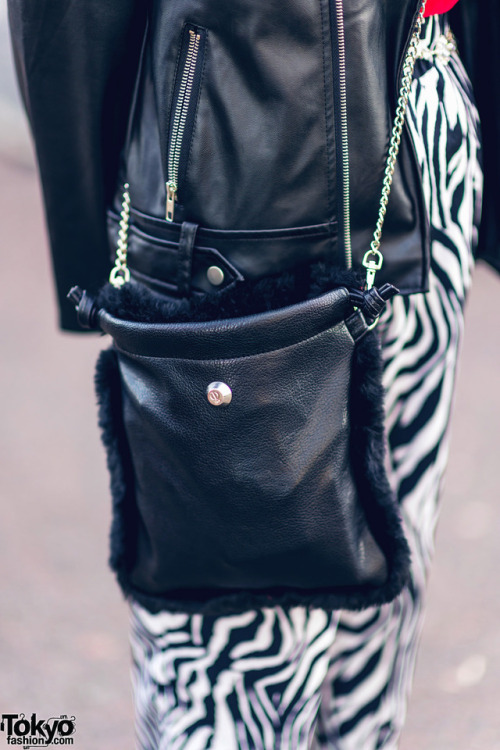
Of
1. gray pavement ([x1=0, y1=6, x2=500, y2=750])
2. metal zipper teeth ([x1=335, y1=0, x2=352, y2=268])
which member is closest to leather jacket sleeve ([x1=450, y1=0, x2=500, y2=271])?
metal zipper teeth ([x1=335, y1=0, x2=352, y2=268])

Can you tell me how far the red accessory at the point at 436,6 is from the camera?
37.0 inches

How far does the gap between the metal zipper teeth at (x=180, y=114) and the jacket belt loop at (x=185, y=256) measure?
0.03 m

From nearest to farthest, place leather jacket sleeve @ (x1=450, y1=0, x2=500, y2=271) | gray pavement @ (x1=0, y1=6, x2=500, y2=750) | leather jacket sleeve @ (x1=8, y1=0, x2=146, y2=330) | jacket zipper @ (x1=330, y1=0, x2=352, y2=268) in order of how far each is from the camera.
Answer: jacket zipper @ (x1=330, y1=0, x2=352, y2=268) < leather jacket sleeve @ (x1=8, y1=0, x2=146, y2=330) < leather jacket sleeve @ (x1=450, y1=0, x2=500, y2=271) < gray pavement @ (x1=0, y1=6, x2=500, y2=750)

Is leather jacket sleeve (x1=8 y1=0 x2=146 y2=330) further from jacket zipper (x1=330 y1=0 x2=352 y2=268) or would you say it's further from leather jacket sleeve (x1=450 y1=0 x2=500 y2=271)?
leather jacket sleeve (x1=450 y1=0 x2=500 y2=271)

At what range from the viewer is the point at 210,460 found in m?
0.84

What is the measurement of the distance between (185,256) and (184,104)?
15cm

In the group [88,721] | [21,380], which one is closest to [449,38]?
[88,721]

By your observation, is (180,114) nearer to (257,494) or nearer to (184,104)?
(184,104)

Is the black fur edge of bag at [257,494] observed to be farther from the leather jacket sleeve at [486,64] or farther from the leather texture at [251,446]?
the leather jacket sleeve at [486,64]

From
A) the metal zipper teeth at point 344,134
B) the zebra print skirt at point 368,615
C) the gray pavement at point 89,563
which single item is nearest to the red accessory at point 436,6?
the zebra print skirt at point 368,615

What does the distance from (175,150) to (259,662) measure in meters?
0.59

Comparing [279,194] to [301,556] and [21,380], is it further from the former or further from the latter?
[21,380]

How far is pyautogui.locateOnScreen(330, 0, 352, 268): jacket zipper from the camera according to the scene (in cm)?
79

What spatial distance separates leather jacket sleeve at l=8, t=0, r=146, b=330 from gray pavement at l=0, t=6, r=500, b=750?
88cm
